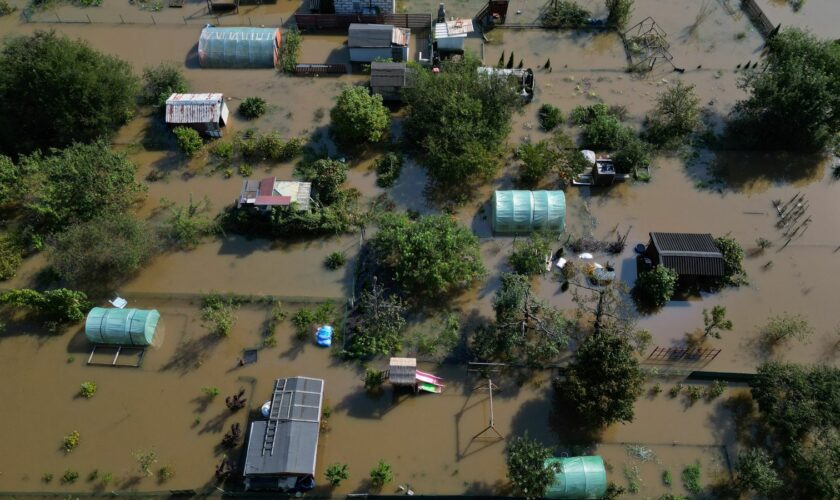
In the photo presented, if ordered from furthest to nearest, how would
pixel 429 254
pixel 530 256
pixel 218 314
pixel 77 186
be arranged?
pixel 77 186
pixel 530 256
pixel 218 314
pixel 429 254

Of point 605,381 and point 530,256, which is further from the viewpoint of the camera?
point 530,256

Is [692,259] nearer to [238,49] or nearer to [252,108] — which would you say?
[252,108]

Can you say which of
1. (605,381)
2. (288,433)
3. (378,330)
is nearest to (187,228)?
(378,330)

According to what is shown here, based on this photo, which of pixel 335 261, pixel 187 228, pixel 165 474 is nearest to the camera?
pixel 165 474

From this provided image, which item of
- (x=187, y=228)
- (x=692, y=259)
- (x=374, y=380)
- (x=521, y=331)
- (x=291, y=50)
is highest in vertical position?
(x=291, y=50)

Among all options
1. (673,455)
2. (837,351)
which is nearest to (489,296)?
(673,455)

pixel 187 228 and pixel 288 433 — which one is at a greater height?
pixel 187 228

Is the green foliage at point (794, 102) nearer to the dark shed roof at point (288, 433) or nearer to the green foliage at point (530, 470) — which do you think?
the green foliage at point (530, 470)
